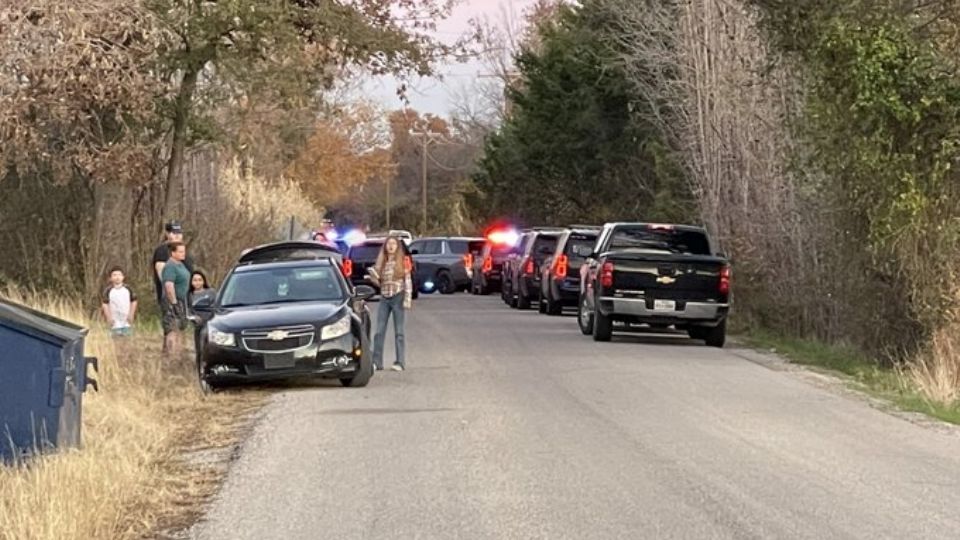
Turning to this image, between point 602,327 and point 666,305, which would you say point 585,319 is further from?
point 666,305

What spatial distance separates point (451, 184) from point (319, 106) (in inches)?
2534

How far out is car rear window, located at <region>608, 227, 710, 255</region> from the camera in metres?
24.5

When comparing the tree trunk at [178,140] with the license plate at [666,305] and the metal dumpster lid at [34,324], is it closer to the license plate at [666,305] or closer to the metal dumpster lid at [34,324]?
the license plate at [666,305]

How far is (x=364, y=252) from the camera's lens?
40.4m

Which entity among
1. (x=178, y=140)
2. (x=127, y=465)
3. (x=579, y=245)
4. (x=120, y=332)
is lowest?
(x=127, y=465)

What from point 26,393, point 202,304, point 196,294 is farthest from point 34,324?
point 196,294

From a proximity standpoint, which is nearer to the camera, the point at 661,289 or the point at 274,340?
the point at 274,340

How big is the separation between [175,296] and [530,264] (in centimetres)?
1561

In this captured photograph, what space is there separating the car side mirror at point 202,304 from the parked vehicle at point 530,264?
16.2m

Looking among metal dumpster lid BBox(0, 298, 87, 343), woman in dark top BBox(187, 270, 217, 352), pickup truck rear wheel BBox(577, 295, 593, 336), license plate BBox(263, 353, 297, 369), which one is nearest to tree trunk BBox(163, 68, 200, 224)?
woman in dark top BBox(187, 270, 217, 352)

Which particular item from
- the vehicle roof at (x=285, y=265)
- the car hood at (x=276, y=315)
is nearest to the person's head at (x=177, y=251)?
the vehicle roof at (x=285, y=265)

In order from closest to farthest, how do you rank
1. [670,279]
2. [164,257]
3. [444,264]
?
[164,257] < [670,279] < [444,264]

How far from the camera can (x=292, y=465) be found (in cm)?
1157

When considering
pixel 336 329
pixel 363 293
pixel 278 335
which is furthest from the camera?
pixel 363 293
